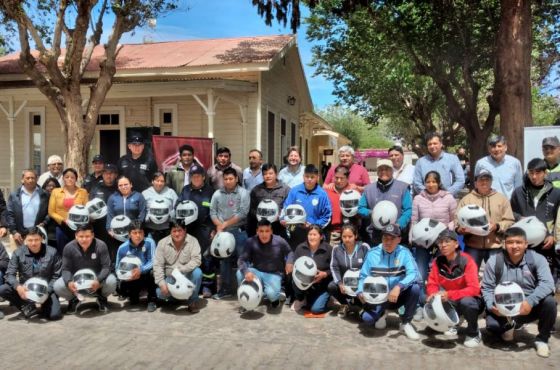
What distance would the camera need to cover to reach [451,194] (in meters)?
6.05

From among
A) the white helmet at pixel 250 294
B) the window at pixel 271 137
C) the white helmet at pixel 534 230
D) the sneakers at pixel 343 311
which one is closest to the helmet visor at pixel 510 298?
the white helmet at pixel 534 230

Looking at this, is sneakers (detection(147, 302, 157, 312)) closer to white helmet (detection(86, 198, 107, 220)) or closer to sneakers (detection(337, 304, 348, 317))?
white helmet (detection(86, 198, 107, 220))

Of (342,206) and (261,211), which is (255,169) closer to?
(261,211)

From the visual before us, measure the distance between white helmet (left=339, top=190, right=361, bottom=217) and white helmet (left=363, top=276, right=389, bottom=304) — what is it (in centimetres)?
110

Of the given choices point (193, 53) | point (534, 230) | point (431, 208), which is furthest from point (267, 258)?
point (193, 53)

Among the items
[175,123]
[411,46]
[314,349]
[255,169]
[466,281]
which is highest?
[411,46]

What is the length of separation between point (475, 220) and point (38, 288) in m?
4.82

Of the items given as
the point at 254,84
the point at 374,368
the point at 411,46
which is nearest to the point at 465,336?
the point at 374,368

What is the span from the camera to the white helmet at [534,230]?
16.9ft

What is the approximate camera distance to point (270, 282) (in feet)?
20.4

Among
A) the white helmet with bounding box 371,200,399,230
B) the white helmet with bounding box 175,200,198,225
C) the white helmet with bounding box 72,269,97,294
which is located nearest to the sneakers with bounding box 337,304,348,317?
the white helmet with bounding box 371,200,399,230

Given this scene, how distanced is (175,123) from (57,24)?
14.0 feet

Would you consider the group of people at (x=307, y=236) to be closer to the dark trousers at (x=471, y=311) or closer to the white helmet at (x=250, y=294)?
the dark trousers at (x=471, y=311)

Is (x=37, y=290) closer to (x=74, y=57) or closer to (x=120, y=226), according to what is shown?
(x=120, y=226)
